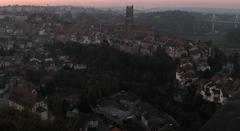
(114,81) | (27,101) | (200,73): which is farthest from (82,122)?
(200,73)

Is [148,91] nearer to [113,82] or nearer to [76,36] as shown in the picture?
[113,82]

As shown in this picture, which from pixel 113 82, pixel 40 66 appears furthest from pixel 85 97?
pixel 40 66

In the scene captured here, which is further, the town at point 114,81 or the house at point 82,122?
the town at point 114,81

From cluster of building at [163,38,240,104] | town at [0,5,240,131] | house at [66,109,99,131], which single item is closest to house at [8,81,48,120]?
town at [0,5,240,131]

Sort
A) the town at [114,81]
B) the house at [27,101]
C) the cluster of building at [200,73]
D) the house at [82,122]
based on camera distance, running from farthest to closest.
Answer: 1. the cluster of building at [200,73]
2. the town at [114,81]
3. the house at [27,101]
4. the house at [82,122]

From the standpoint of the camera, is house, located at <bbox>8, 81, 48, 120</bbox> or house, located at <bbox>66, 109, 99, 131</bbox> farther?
house, located at <bbox>8, 81, 48, 120</bbox>

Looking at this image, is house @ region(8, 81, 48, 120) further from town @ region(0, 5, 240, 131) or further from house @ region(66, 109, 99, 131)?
house @ region(66, 109, 99, 131)

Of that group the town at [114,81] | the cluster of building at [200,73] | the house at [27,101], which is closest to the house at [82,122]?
the town at [114,81]

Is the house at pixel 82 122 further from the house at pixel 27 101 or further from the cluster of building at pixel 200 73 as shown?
the cluster of building at pixel 200 73

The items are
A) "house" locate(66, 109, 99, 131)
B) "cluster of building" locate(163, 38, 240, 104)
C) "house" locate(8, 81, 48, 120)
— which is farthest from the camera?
"cluster of building" locate(163, 38, 240, 104)
